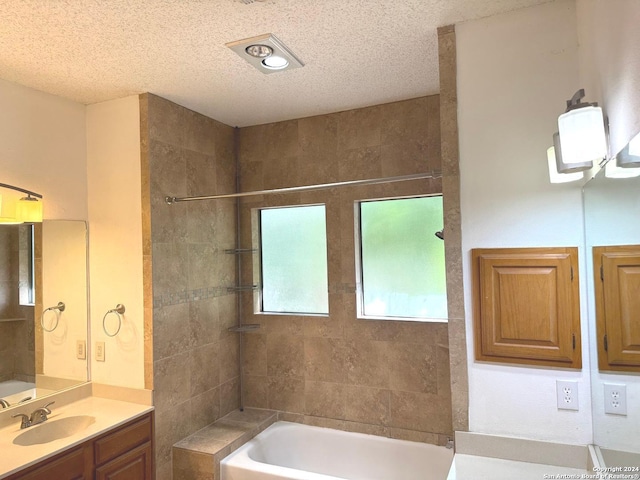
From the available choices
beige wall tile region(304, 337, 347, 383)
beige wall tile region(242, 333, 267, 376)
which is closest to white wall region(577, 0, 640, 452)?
beige wall tile region(304, 337, 347, 383)

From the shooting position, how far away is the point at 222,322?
3137 millimetres

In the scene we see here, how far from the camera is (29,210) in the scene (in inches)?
94.0

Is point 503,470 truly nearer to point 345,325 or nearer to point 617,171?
point 617,171

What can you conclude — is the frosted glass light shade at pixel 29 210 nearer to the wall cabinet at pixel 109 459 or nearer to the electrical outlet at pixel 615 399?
the wall cabinet at pixel 109 459

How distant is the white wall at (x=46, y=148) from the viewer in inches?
90.2

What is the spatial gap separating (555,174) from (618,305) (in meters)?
0.53

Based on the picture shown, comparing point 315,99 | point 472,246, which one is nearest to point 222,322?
point 315,99

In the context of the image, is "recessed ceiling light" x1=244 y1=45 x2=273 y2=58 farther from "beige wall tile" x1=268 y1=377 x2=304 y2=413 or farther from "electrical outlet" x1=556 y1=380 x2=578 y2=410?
"beige wall tile" x1=268 y1=377 x2=304 y2=413

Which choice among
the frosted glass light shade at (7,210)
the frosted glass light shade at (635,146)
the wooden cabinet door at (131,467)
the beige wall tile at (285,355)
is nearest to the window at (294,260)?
the beige wall tile at (285,355)

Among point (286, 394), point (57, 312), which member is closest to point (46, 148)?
point (57, 312)

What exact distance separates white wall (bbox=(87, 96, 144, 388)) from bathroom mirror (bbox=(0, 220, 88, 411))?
0.29 feet

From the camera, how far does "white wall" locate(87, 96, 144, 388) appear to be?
256 centimetres

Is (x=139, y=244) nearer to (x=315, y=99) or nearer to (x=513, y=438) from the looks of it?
(x=315, y=99)

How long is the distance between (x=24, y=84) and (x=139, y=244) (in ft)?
3.69
